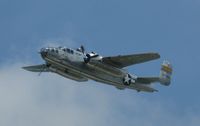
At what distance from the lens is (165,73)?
415ft

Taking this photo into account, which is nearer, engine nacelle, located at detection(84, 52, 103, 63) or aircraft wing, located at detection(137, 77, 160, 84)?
engine nacelle, located at detection(84, 52, 103, 63)

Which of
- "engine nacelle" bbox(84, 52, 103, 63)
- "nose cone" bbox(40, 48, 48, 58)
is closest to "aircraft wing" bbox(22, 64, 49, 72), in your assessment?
"nose cone" bbox(40, 48, 48, 58)

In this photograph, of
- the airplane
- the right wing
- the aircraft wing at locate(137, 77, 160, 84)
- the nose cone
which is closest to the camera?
the nose cone

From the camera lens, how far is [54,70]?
118312 millimetres

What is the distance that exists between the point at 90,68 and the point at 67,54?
391cm

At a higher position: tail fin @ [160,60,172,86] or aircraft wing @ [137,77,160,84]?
tail fin @ [160,60,172,86]

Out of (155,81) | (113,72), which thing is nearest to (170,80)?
(155,81)

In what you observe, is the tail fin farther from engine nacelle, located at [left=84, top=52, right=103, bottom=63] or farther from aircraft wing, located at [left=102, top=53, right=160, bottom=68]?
engine nacelle, located at [left=84, top=52, right=103, bottom=63]

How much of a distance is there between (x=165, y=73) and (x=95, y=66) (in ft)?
46.8

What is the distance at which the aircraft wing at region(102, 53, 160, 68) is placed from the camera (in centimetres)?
11619

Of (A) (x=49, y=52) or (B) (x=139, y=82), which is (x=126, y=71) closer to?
(B) (x=139, y=82)

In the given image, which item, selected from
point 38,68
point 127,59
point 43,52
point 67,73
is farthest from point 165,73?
point 43,52

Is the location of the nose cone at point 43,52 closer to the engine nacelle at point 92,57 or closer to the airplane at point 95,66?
the airplane at point 95,66

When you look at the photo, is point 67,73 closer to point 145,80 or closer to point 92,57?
point 92,57
